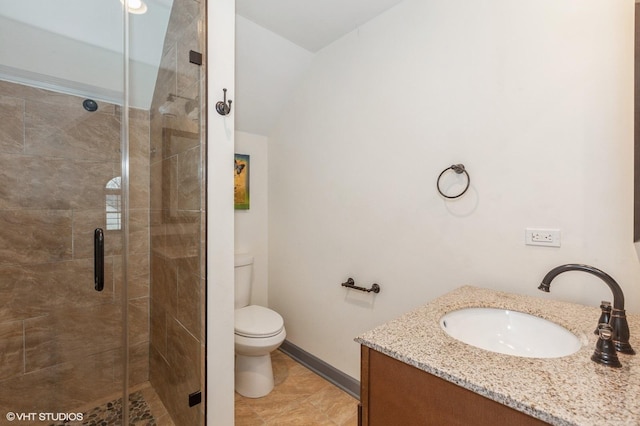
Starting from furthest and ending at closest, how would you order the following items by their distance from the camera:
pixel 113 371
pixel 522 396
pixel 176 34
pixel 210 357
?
1. pixel 113 371
2. pixel 176 34
3. pixel 210 357
4. pixel 522 396

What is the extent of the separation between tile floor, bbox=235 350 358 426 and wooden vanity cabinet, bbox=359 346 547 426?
1065 millimetres

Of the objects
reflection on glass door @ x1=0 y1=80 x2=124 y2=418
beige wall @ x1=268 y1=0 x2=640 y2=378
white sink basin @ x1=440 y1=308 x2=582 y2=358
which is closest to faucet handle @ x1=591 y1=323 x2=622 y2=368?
white sink basin @ x1=440 y1=308 x2=582 y2=358

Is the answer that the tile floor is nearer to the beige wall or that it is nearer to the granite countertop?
the beige wall

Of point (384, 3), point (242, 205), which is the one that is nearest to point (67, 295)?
point (242, 205)

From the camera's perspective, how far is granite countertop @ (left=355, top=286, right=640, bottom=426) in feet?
1.78

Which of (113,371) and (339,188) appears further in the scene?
(339,188)

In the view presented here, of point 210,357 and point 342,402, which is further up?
point 210,357

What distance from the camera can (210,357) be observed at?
4.60ft

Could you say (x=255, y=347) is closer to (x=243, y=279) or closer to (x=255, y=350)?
(x=255, y=350)

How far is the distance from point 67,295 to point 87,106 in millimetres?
1151

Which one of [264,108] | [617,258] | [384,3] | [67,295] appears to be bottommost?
[67,295]

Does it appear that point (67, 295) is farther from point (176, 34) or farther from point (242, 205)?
point (176, 34)

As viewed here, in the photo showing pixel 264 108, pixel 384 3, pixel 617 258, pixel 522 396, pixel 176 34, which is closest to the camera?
pixel 522 396

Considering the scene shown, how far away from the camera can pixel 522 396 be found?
0.58 meters
